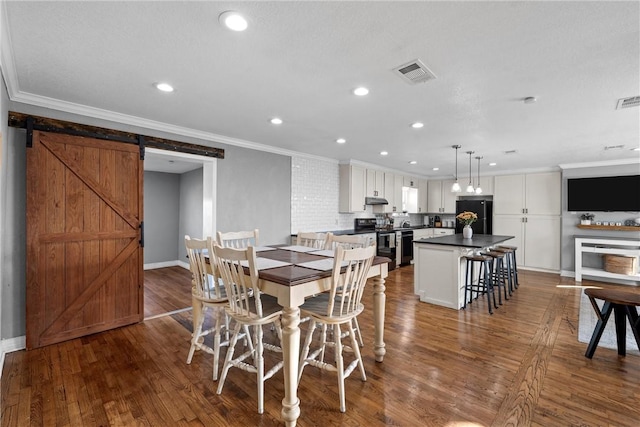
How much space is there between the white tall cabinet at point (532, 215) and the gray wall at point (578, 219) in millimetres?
→ 163

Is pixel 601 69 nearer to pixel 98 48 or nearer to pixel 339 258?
pixel 339 258

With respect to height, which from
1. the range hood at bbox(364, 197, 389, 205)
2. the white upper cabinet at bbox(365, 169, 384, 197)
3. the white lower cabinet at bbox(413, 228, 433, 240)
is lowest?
the white lower cabinet at bbox(413, 228, 433, 240)

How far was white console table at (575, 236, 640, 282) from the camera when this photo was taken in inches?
206

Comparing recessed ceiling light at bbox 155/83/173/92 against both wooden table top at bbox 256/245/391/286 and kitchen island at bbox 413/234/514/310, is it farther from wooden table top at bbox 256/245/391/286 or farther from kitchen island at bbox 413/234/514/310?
kitchen island at bbox 413/234/514/310

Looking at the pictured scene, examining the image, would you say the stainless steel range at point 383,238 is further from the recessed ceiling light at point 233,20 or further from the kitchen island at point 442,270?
the recessed ceiling light at point 233,20

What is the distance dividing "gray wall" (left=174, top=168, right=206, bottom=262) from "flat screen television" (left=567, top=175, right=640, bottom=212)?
7.49m

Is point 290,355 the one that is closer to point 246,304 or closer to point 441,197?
point 246,304

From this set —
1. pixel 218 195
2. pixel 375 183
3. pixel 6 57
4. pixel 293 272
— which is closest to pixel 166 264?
pixel 218 195

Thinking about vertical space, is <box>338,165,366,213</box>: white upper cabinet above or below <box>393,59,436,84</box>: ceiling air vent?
below

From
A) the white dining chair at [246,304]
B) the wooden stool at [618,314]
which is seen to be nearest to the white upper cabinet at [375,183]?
the wooden stool at [618,314]

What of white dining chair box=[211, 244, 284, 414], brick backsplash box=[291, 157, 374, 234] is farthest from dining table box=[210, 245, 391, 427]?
brick backsplash box=[291, 157, 374, 234]

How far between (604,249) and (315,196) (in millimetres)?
5337

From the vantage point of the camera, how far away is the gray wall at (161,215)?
252 inches

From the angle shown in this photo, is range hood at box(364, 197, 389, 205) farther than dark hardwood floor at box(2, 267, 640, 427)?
Yes
